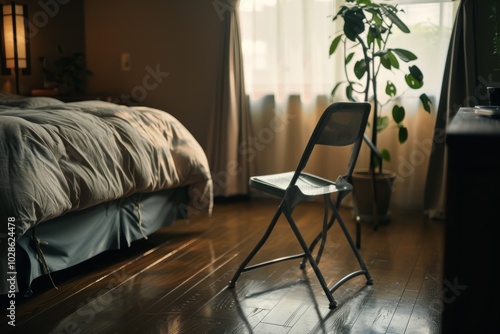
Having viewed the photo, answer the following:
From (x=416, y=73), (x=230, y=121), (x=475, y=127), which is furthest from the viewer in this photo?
(x=230, y=121)

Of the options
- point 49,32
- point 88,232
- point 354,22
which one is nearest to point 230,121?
point 354,22

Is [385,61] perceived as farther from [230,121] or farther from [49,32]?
[49,32]

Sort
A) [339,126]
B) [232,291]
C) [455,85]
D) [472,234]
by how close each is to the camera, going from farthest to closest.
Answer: [455,85], [232,291], [339,126], [472,234]

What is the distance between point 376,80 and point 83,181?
2.05 metres

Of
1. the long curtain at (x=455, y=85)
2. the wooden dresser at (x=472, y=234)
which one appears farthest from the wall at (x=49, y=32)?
the wooden dresser at (x=472, y=234)

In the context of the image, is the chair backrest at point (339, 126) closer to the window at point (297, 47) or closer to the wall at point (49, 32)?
the window at point (297, 47)

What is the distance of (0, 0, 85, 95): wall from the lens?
441 cm

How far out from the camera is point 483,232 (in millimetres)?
1350

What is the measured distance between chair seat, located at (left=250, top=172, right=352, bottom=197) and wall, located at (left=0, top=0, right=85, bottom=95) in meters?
2.68

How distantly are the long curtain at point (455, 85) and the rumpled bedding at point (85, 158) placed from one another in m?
1.47

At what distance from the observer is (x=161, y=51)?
4.51m

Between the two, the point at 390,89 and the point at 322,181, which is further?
the point at 390,89

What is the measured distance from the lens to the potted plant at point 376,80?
3.29 metres

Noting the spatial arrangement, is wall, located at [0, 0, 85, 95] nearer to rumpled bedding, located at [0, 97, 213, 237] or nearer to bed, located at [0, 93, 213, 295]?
rumpled bedding, located at [0, 97, 213, 237]
